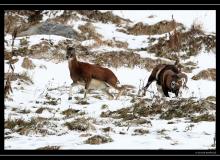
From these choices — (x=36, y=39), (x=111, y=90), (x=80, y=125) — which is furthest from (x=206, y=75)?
(x=80, y=125)

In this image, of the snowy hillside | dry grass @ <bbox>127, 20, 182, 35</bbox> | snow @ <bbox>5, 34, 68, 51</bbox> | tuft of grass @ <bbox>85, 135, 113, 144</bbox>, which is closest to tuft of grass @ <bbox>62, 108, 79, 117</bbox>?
the snowy hillside

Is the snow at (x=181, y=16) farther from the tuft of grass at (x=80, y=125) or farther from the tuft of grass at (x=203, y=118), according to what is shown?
the tuft of grass at (x=80, y=125)

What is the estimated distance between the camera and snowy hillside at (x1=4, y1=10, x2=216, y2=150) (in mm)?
8648

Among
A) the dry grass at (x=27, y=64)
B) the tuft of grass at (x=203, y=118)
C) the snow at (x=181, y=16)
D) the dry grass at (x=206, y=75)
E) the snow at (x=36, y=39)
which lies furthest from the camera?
the snow at (x=181, y=16)

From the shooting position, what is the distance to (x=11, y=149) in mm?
7598

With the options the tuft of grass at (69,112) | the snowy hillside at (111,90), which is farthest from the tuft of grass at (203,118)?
the tuft of grass at (69,112)

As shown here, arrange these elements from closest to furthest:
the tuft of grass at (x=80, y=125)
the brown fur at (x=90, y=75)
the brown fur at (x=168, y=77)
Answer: the tuft of grass at (x=80, y=125) < the brown fur at (x=168, y=77) < the brown fur at (x=90, y=75)

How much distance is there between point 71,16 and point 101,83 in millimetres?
8407

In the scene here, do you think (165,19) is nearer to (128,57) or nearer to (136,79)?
(128,57)

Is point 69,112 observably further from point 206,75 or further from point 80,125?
point 206,75

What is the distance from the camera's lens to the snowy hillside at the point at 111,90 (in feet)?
28.4

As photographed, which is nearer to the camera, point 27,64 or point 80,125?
point 80,125

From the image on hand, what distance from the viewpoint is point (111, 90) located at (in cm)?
1352

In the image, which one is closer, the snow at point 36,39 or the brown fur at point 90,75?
the brown fur at point 90,75
